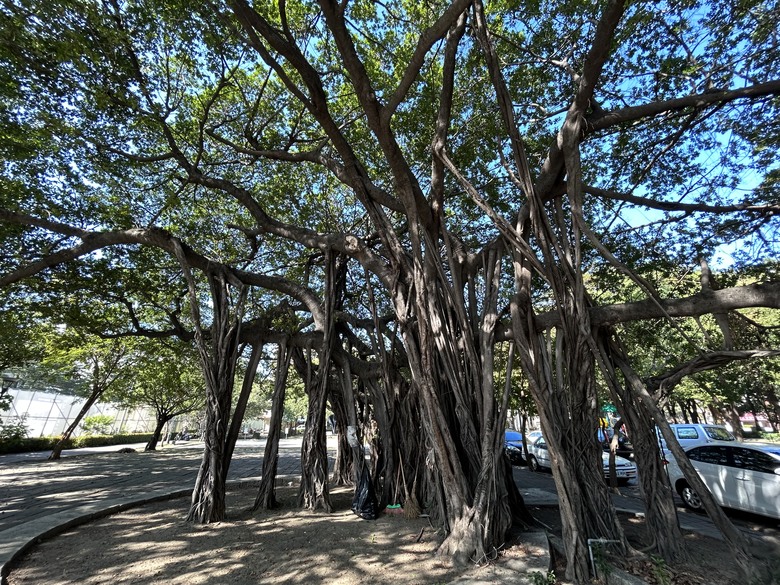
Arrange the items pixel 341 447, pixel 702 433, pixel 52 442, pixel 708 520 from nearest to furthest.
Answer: pixel 708 520, pixel 341 447, pixel 702 433, pixel 52 442

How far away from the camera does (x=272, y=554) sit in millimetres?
3660

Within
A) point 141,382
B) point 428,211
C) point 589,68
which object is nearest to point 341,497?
point 428,211

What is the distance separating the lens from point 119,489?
6.88 m

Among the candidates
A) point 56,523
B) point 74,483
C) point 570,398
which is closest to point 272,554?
point 56,523

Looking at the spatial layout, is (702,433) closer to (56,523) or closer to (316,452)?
(316,452)

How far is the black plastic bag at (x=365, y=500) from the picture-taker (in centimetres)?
480

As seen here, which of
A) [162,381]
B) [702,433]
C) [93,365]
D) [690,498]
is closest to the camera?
[690,498]

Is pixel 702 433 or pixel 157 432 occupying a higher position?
pixel 157 432

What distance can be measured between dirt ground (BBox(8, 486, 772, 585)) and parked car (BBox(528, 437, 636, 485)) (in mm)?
5226

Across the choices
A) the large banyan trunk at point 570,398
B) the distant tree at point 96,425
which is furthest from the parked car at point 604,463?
the distant tree at point 96,425

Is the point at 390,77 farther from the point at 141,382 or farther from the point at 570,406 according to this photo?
the point at 141,382

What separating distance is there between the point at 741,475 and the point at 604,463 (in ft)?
13.7

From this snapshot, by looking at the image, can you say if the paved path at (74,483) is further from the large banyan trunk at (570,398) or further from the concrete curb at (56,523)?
the large banyan trunk at (570,398)

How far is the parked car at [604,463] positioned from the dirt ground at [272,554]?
5.23 m
